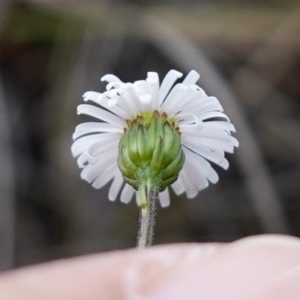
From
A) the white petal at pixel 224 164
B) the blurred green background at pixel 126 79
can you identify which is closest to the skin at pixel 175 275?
the white petal at pixel 224 164

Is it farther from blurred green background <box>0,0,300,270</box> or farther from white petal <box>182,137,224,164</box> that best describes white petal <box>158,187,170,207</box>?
blurred green background <box>0,0,300,270</box>

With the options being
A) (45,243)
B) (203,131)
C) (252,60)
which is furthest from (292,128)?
(203,131)

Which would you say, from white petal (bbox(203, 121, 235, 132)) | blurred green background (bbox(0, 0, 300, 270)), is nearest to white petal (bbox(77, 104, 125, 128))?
white petal (bbox(203, 121, 235, 132))

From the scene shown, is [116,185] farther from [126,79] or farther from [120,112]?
[126,79]

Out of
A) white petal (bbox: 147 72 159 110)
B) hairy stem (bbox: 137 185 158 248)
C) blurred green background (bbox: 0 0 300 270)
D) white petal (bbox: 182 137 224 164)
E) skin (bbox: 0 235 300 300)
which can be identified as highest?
blurred green background (bbox: 0 0 300 270)

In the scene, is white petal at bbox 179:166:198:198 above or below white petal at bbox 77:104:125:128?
below

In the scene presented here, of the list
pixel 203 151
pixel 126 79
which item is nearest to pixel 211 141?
pixel 203 151
